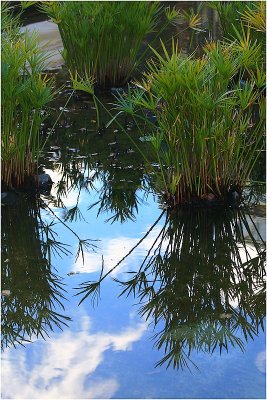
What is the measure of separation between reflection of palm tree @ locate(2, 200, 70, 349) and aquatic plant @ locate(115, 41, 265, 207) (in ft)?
2.85

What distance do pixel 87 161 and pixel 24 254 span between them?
5.43ft

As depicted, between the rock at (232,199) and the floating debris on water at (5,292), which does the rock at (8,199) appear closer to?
the floating debris on water at (5,292)

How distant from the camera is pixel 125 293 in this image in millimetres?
4406

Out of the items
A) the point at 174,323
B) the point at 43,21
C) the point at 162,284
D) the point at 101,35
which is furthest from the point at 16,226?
the point at 43,21

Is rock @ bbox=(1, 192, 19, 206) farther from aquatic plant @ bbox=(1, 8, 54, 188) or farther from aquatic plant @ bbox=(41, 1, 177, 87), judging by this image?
aquatic plant @ bbox=(41, 1, 177, 87)

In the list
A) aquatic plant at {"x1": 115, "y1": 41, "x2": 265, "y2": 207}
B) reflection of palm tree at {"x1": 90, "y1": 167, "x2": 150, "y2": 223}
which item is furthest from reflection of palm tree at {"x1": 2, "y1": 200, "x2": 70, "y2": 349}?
aquatic plant at {"x1": 115, "y1": 41, "x2": 265, "y2": 207}

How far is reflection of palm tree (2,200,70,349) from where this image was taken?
4039 millimetres

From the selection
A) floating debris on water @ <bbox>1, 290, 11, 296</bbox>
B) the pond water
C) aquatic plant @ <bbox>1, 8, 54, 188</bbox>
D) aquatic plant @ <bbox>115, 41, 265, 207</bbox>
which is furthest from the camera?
aquatic plant @ <bbox>1, 8, 54, 188</bbox>

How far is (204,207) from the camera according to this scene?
17.7ft

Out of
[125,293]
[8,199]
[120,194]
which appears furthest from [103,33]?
[125,293]

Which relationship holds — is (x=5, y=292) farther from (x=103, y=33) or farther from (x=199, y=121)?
(x=103, y=33)

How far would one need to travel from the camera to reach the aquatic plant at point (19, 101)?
204 inches

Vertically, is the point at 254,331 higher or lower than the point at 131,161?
lower

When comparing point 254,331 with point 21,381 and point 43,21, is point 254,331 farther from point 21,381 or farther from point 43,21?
point 43,21
